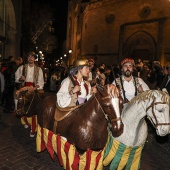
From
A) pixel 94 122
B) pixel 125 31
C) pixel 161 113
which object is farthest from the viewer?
pixel 125 31

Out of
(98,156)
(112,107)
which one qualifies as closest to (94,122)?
(112,107)

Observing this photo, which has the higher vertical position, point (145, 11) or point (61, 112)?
point (145, 11)

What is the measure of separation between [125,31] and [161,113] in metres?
20.4

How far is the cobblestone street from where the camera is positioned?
4.08 m

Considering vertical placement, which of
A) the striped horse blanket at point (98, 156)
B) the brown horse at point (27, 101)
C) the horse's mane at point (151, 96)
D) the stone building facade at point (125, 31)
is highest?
the stone building facade at point (125, 31)

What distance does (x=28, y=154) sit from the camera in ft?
14.9

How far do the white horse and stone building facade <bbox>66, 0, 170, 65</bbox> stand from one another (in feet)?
55.2

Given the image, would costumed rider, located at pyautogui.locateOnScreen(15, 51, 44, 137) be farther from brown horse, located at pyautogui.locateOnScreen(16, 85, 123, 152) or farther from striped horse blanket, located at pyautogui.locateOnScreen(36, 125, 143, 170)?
striped horse blanket, located at pyautogui.locateOnScreen(36, 125, 143, 170)

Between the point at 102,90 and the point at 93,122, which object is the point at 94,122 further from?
the point at 102,90

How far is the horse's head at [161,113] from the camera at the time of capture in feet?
8.68

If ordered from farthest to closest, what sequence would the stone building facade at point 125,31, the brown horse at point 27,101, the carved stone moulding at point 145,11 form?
the carved stone moulding at point 145,11 < the stone building facade at point 125,31 < the brown horse at point 27,101

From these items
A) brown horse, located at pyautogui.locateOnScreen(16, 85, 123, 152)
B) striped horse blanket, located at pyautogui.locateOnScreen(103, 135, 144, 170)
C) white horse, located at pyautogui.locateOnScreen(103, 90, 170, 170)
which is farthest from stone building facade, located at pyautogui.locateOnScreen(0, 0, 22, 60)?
white horse, located at pyautogui.locateOnScreen(103, 90, 170, 170)

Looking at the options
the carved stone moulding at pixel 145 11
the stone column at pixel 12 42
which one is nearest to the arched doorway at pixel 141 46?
the carved stone moulding at pixel 145 11

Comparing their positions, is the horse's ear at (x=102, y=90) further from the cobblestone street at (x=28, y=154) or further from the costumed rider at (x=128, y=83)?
the cobblestone street at (x=28, y=154)
